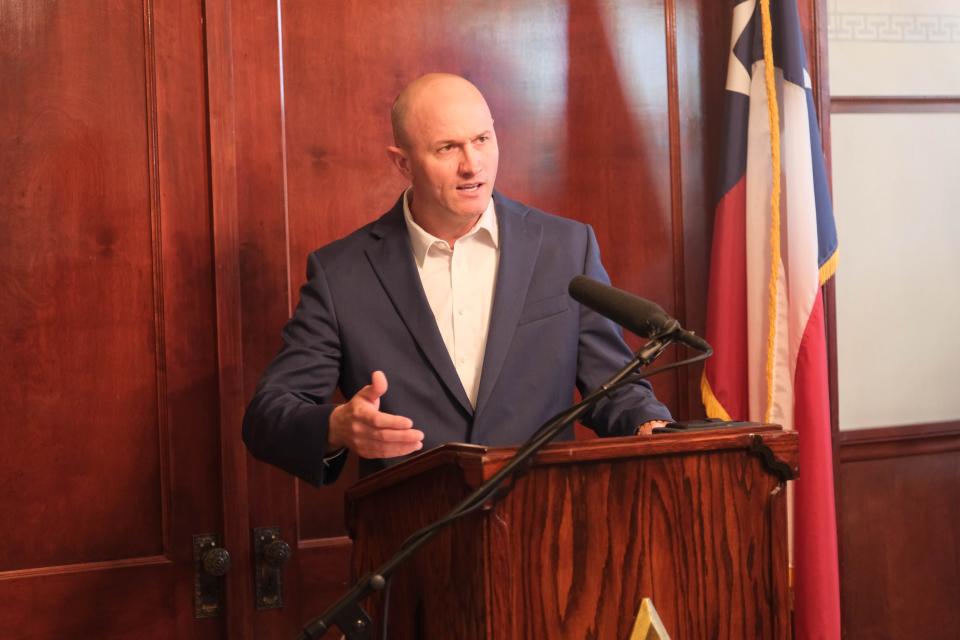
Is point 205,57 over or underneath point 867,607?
over

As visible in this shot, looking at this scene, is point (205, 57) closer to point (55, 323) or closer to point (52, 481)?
point (55, 323)

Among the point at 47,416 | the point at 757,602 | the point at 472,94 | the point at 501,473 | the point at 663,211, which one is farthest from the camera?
the point at 663,211

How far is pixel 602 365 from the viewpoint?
2520 mm

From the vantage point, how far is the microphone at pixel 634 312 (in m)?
1.53

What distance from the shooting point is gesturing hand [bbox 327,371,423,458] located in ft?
5.46

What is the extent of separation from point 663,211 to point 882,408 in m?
0.97

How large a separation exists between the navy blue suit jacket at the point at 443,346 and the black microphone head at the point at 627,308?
25.9 inches

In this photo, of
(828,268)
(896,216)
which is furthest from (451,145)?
→ (896,216)

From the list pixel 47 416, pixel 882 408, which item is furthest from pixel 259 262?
pixel 882 408

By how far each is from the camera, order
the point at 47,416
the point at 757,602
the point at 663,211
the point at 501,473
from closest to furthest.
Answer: the point at 501,473, the point at 757,602, the point at 47,416, the point at 663,211

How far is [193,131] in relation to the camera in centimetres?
284

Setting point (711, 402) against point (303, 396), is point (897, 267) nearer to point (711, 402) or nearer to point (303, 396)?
point (711, 402)

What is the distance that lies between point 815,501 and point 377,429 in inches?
65.8

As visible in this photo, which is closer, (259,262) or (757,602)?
(757,602)
